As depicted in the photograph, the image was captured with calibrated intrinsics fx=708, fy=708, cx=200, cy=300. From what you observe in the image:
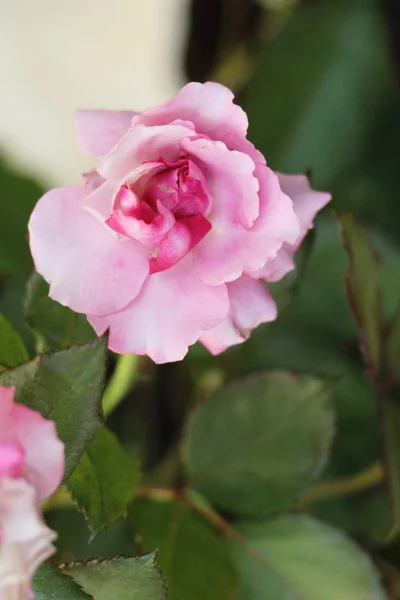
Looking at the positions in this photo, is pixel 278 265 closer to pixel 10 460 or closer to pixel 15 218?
pixel 10 460

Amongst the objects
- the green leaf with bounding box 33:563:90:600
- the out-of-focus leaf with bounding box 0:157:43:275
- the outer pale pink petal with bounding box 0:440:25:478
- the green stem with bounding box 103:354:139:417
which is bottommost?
the out-of-focus leaf with bounding box 0:157:43:275

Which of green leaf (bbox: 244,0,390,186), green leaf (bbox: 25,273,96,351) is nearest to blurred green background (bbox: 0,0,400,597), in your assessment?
green leaf (bbox: 244,0,390,186)

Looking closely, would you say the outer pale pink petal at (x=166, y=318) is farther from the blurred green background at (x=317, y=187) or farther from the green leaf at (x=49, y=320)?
the blurred green background at (x=317, y=187)

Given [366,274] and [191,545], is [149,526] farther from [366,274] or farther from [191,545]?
[366,274]

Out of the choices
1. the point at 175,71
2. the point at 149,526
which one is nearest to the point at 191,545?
the point at 149,526

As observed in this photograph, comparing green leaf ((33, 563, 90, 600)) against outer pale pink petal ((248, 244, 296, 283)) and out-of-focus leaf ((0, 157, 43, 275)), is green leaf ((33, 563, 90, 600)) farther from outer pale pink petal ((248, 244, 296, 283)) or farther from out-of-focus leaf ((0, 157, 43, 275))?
out-of-focus leaf ((0, 157, 43, 275))

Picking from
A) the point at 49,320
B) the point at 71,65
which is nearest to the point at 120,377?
the point at 49,320
